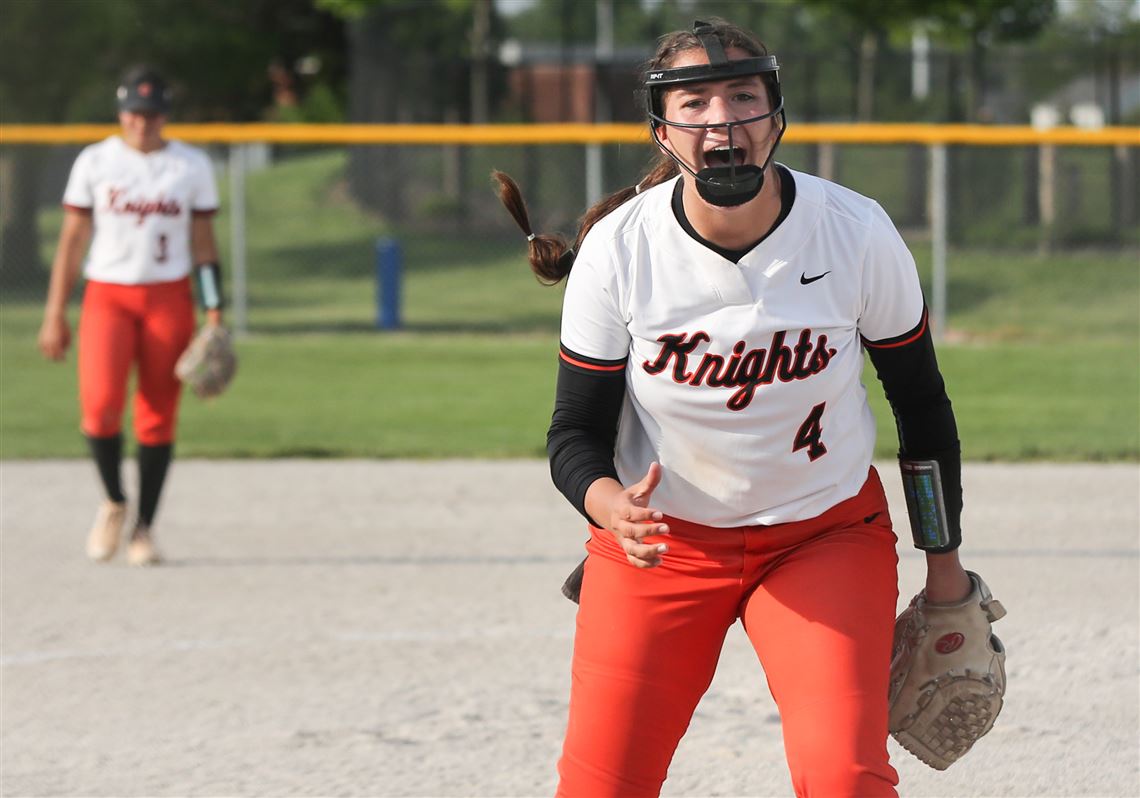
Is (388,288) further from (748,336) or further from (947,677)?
(748,336)

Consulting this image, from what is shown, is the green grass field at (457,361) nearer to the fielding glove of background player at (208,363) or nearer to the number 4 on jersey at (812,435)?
the fielding glove of background player at (208,363)

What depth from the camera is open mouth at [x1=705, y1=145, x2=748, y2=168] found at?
3.18 metres

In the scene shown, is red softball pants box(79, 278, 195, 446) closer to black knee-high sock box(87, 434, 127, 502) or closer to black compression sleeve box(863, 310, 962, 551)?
black knee-high sock box(87, 434, 127, 502)

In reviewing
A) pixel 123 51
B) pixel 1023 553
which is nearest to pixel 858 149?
pixel 123 51

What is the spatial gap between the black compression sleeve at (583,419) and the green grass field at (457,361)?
7.61m

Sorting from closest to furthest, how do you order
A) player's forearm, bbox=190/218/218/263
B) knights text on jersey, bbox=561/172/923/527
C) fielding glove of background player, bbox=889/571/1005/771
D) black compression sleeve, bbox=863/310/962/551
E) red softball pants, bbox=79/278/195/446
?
knights text on jersey, bbox=561/172/923/527
black compression sleeve, bbox=863/310/962/551
fielding glove of background player, bbox=889/571/1005/771
red softball pants, bbox=79/278/195/446
player's forearm, bbox=190/218/218/263

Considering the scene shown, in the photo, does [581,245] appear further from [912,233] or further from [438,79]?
[438,79]

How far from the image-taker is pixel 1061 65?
92.9 feet

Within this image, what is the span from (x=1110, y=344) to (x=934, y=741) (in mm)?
14840

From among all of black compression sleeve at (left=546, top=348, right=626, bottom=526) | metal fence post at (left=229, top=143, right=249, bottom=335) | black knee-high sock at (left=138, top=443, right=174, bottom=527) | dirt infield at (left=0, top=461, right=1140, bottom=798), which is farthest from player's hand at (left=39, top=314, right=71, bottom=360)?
metal fence post at (left=229, top=143, right=249, bottom=335)

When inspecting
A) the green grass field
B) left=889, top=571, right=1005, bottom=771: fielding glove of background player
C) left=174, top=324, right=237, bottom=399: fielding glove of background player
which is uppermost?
left=889, top=571, right=1005, bottom=771: fielding glove of background player

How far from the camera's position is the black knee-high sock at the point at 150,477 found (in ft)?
25.9

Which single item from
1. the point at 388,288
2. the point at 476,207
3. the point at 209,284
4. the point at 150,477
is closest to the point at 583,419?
the point at 150,477

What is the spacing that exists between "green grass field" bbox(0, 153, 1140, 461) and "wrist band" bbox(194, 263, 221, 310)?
116 inches
